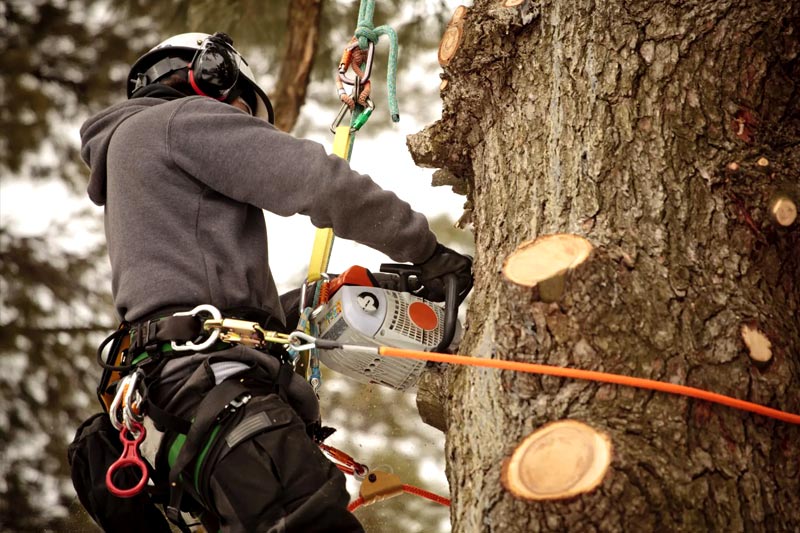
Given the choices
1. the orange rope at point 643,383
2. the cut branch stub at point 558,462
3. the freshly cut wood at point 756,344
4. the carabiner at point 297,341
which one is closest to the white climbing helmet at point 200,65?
the carabiner at point 297,341

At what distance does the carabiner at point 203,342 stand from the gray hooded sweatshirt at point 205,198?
8 centimetres

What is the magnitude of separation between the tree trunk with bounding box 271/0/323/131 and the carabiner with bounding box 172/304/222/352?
2.36 meters

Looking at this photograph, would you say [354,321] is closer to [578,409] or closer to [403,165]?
[578,409]

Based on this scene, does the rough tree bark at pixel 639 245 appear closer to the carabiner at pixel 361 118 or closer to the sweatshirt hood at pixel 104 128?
the carabiner at pixel 361 118

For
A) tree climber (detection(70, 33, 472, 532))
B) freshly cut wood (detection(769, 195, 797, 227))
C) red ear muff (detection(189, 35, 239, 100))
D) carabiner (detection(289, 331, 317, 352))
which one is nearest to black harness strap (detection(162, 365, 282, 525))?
tree climber (detection(70, 33, 472, 532))

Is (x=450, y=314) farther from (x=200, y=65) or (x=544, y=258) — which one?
(x=200, y=65)

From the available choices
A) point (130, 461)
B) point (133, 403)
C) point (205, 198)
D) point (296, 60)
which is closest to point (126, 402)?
point (133, 403)

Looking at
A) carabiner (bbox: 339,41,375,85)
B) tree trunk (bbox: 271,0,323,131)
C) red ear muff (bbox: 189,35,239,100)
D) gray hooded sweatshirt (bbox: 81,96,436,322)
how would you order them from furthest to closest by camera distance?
tree trunk (bbox: 271,0,323,131), carabiner (bbox: 339,41,375,85), red ear muff (bbox: 189,35,239,100), gray hooded sweatshirt (bbox: 81,96,436,322)

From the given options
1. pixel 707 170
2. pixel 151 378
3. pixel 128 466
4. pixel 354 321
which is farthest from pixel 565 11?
pixel 128 466

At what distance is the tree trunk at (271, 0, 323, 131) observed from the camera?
12.8ft

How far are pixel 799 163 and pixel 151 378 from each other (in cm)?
142

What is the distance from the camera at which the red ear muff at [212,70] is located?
208cm

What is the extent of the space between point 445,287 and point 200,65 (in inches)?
32.0

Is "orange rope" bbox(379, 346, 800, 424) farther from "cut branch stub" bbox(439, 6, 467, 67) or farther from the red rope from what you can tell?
"cut branch stub" bbox(439, 6, 467, 67)
